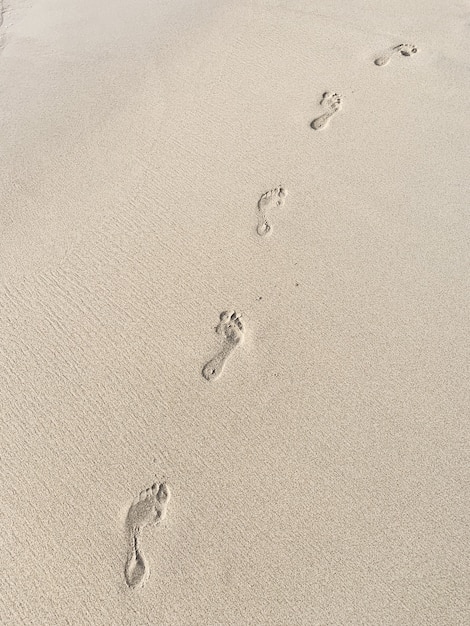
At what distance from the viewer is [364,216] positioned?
9.02ft

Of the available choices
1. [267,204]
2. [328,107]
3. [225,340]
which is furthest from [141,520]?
[328,107]

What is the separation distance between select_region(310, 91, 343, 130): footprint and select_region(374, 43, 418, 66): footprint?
1.54 feet

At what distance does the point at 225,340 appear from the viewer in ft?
7.79

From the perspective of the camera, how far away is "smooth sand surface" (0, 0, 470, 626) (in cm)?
188

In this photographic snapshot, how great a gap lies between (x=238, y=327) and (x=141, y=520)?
0.91m

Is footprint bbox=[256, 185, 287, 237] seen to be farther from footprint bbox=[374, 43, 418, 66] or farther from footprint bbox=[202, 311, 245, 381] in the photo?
footprint bbox=[374, 43, 418, 66]

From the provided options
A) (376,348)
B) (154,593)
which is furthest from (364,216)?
(154,593)

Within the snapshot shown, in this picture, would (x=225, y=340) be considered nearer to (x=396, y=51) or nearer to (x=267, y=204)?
(x=267, y=204)

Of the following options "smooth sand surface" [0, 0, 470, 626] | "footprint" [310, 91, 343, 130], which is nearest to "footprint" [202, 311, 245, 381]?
"smooth sand surface" [0, 0, 470, 626]

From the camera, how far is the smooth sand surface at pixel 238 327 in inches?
74.0

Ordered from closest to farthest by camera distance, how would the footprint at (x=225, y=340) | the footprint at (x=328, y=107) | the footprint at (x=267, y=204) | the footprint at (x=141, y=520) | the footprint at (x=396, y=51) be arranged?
the footprint at (x=141, y=520), the footprint at (x=225, y=340), the footprint at (x=267, y=204), the footprint at (x=328, y=107), the footprint at (x=396, y=51)

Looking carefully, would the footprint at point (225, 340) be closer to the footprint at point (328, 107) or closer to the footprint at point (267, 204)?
the footprint at point (267, 204)

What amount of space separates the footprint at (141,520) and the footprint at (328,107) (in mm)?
2265

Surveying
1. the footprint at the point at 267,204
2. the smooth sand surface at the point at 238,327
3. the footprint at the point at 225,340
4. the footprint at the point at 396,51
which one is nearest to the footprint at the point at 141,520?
the smooth sand surface at the point at 238,327
